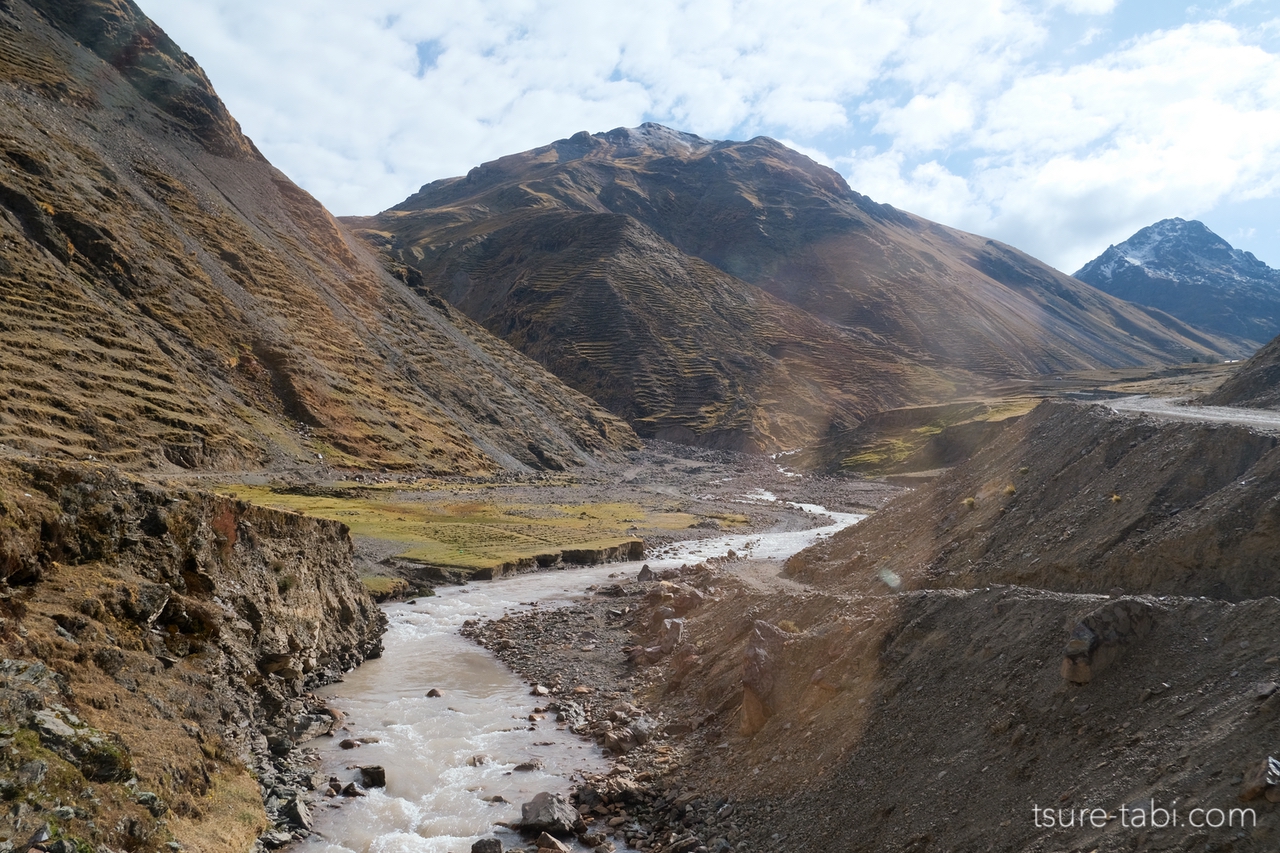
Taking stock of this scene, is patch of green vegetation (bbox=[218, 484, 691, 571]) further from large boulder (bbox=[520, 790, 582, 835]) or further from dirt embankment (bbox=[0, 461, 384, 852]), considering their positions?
large boulder (bbox=[520, 790, 582, 835])

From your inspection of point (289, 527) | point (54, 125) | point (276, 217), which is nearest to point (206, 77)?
point (276, 217)

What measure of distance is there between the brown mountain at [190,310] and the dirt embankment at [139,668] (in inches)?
1718

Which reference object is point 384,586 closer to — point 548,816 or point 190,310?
point 548,816

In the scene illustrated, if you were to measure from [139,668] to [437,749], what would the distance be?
8087 millimetres

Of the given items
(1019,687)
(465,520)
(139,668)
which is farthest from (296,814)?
(465,520)

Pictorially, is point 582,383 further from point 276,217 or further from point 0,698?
point 0,698

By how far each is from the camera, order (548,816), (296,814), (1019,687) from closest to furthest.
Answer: (1019,687) < (296,814) < (548,816)

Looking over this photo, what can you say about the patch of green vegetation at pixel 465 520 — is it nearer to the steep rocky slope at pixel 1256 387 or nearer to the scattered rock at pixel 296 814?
the scattered rock at pixel 296 814

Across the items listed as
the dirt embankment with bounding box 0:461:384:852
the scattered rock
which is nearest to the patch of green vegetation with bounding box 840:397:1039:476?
the dirt embankment with bounding box 0:461:384:852

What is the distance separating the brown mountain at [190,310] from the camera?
65.3 m

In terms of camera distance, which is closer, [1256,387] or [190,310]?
[1256,387]

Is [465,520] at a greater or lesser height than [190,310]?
lesser

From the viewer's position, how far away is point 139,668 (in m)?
14.4

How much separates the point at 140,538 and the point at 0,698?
20.7 ft
